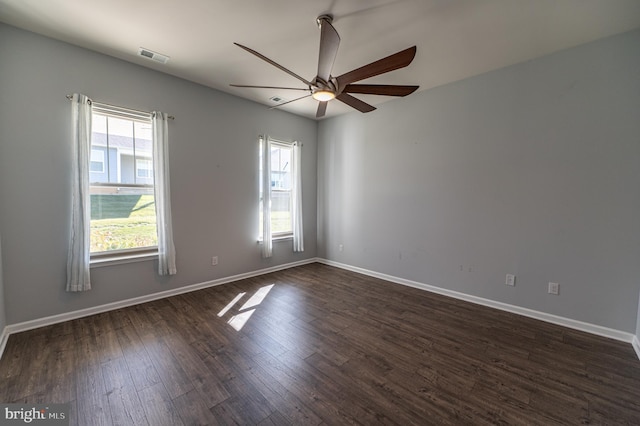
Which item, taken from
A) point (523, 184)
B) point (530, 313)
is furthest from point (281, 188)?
point (530, 313)

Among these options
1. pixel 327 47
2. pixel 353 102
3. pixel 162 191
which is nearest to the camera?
pixel 327 47

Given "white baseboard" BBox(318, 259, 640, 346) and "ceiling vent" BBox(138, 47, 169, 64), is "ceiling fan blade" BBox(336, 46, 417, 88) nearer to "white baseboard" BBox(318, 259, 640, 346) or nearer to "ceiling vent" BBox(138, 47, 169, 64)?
"ceiling vent" BBox(138, 47, 169, 64)

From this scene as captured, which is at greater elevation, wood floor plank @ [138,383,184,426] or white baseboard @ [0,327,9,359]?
white baseboard @ [0,327,9,359]

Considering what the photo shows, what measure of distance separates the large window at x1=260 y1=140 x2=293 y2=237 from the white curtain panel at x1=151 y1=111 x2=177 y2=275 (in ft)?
5.65

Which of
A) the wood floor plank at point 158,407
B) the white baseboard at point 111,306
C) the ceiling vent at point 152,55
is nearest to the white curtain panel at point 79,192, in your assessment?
the white baseboard at point 111,306

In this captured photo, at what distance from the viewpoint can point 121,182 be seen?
3.11 meters

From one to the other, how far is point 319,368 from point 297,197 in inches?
129

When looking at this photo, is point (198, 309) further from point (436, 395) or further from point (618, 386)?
point (618, 386)

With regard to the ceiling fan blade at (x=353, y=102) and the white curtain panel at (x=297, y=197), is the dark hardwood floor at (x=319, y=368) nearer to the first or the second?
the white curtain panel at (x=297, y=197)

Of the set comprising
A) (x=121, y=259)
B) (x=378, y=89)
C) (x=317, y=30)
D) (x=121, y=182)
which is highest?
(x=317, y=30)

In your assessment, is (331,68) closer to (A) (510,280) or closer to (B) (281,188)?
(B) (281,188)

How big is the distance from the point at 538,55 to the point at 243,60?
3281 mm

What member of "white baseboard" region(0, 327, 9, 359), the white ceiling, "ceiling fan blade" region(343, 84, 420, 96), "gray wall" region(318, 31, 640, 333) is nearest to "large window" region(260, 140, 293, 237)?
"gray wall" region(318, 31, 640, 333)

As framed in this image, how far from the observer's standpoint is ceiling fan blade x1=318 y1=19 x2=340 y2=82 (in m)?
1.83
